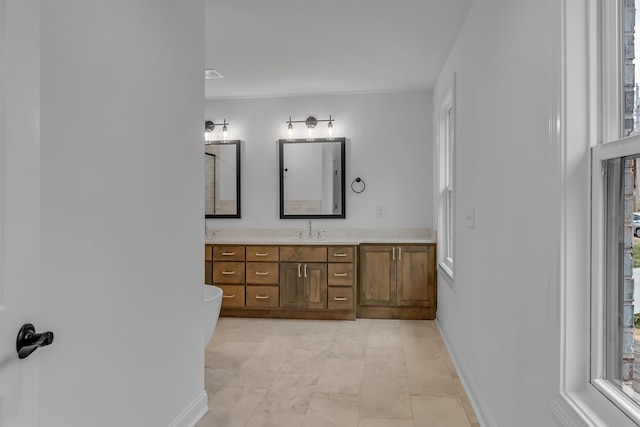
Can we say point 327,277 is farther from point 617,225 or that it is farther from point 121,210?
point 617,225

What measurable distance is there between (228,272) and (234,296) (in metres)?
0.26

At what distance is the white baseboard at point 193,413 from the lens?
2330 mm

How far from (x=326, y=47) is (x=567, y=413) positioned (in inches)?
121

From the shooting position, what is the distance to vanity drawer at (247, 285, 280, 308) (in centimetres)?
476

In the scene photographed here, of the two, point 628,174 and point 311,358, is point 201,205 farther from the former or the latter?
point 628,174

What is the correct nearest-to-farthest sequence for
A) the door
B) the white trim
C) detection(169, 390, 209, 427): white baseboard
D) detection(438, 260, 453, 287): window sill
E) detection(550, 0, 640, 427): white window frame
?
the door
detection(550, 0, 640, 427): white window frame
detection(169, 390, 209, 427): white baseboard
detection(438, 260, 453, 287): window sill
the white trim

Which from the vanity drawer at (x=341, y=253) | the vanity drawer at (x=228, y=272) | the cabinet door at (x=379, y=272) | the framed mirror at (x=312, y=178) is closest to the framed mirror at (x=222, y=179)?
the framed mirror at (x=312, y=178)

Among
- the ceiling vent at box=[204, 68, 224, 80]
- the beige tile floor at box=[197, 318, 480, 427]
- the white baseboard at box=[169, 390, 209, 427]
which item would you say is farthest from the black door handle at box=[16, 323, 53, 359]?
the ceiling vent at box=[204, 68, 224, 80]

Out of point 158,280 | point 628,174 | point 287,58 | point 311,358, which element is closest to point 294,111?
point 287,58

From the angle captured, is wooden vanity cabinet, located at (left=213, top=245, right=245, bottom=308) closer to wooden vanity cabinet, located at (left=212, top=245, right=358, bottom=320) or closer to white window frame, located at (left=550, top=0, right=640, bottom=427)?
wooden vanity cabinet, located at (left=212, top=245, right=358, bottom=320)

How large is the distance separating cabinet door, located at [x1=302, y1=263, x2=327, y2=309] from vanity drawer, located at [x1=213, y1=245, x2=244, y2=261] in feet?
2.22

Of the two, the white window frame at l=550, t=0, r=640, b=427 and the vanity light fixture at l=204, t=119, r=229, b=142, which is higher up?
Result: the vanity light fixture at l=204, t=119, r=229, b=142

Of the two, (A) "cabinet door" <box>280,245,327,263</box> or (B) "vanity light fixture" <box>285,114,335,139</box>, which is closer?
(A) "cabinet door" <box>280,245,327,263</box>

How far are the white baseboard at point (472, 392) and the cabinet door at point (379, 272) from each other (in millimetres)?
1062
